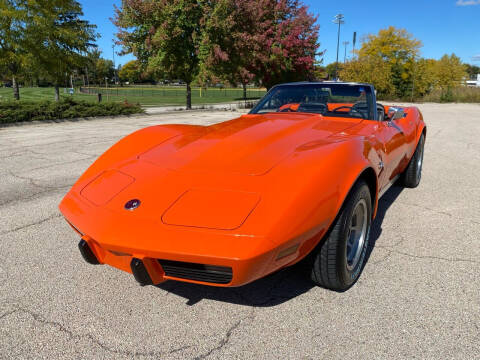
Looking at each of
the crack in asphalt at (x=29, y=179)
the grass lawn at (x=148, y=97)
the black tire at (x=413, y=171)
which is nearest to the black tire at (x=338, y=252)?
the black tire at (x=413, y=171)

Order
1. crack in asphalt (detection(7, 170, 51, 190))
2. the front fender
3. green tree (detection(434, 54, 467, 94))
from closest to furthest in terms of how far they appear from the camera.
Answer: the front fender < crack in asphalt (detection(7, 170, 51, 190)) < green tree (detection(434, 54, 467, 94))

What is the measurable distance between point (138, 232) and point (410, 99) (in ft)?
121

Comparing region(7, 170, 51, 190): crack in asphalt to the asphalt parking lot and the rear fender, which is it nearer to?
the asphalt parking lot

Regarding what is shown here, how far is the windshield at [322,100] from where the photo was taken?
3.33m

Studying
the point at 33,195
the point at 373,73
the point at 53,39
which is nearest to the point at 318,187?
the point at 33,195

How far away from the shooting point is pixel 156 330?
6.26 feet

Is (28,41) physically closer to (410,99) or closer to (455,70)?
(410,99)

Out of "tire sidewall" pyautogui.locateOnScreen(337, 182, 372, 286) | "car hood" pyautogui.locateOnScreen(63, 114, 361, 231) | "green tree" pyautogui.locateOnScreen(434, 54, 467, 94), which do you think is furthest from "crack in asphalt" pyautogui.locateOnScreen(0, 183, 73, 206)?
"green tree" pyautogui.locateOnScreen(434, 54, 467, 94)

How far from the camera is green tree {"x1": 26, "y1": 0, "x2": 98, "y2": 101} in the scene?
14.3 meters

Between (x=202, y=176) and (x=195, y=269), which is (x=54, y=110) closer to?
(x=202, y=176)

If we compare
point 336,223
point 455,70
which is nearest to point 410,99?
point 455,70

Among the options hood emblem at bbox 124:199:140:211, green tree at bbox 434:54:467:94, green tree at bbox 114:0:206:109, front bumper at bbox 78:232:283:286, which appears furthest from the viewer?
green tree at bbox 434:54:467:94

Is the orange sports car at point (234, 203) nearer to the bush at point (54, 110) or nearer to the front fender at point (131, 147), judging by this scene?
the front fender at point (131, 147)

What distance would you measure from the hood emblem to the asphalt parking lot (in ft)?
2.14
